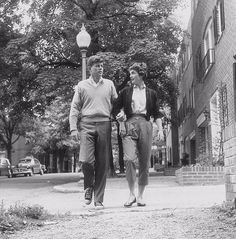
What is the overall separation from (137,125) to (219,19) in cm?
1145

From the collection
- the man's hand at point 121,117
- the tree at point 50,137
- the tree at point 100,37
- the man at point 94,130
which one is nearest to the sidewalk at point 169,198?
the man at point 94,130

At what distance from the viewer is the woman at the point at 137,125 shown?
6.38 m

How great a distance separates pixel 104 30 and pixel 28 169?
20.8 m

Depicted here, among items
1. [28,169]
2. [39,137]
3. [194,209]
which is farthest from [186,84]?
[194,209]

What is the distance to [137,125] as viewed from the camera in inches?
253

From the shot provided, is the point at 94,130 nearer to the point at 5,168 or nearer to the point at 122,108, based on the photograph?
the point at 122,108

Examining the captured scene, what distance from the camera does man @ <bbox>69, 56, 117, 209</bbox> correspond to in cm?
625

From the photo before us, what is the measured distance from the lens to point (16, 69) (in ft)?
71.1

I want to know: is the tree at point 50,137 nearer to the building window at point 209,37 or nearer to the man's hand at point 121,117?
the building window at point 209,37

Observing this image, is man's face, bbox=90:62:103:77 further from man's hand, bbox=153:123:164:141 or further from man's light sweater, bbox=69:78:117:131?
man's hand, bbox=153:123:164:141

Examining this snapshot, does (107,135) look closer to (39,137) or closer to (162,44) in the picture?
(162,44)

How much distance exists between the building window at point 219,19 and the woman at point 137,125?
983cm

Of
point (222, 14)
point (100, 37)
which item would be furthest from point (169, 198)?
point (100, 37)

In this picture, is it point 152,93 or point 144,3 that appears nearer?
point 152,93
